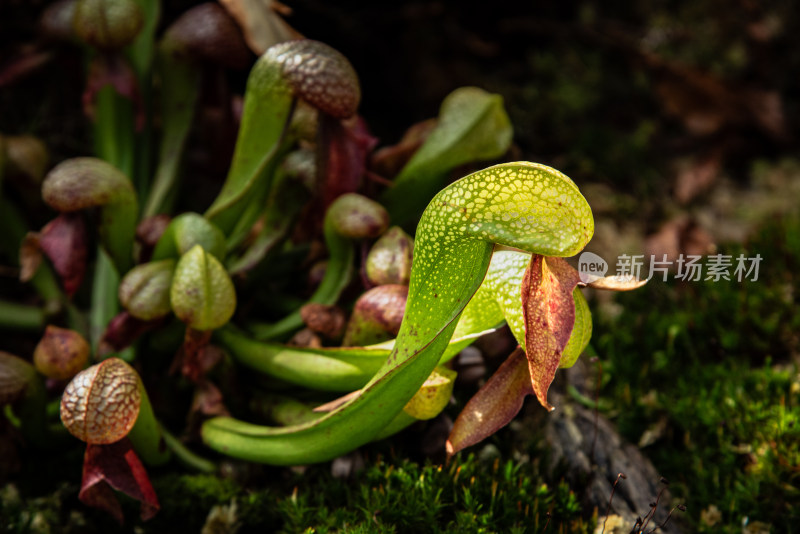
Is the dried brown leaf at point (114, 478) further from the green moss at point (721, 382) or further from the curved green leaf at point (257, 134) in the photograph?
the green moss at point (721, 382)

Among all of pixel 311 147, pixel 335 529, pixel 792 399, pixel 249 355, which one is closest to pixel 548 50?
pixel 311 147

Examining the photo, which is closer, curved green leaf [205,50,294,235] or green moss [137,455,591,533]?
green moss [137,455,591,533]

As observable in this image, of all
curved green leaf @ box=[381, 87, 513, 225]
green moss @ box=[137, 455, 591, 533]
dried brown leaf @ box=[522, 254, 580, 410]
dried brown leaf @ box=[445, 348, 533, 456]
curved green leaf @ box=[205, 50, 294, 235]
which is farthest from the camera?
curved green leaf @ box=[381, 87, 513, 225]

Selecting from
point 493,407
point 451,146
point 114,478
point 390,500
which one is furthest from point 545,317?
point 114,478

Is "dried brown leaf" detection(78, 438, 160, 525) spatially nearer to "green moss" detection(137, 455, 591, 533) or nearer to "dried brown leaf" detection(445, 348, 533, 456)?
"green moss" detection(137, 455, 591, 533)

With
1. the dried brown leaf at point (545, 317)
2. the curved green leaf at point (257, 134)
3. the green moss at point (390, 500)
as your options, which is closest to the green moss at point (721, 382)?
the green moss at point (390, 500)

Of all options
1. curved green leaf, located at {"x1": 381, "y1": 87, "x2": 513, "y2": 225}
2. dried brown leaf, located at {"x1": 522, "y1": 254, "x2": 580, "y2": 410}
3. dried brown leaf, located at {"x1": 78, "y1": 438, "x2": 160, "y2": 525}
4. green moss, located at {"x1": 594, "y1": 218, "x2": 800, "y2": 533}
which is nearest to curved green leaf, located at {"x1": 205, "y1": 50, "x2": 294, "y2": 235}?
curved green leaf, located at {"x1": 381, "y1": 87, "x2": 513, "y2": 225}

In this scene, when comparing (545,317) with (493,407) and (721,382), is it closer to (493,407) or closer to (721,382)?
(493,407)

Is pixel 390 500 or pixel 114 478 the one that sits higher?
pixel 114 478

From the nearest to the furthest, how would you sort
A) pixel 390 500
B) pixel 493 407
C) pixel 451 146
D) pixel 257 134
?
pixel 493 407 < pixel 390 500 < pixel 257 134 < pixel 451 146
